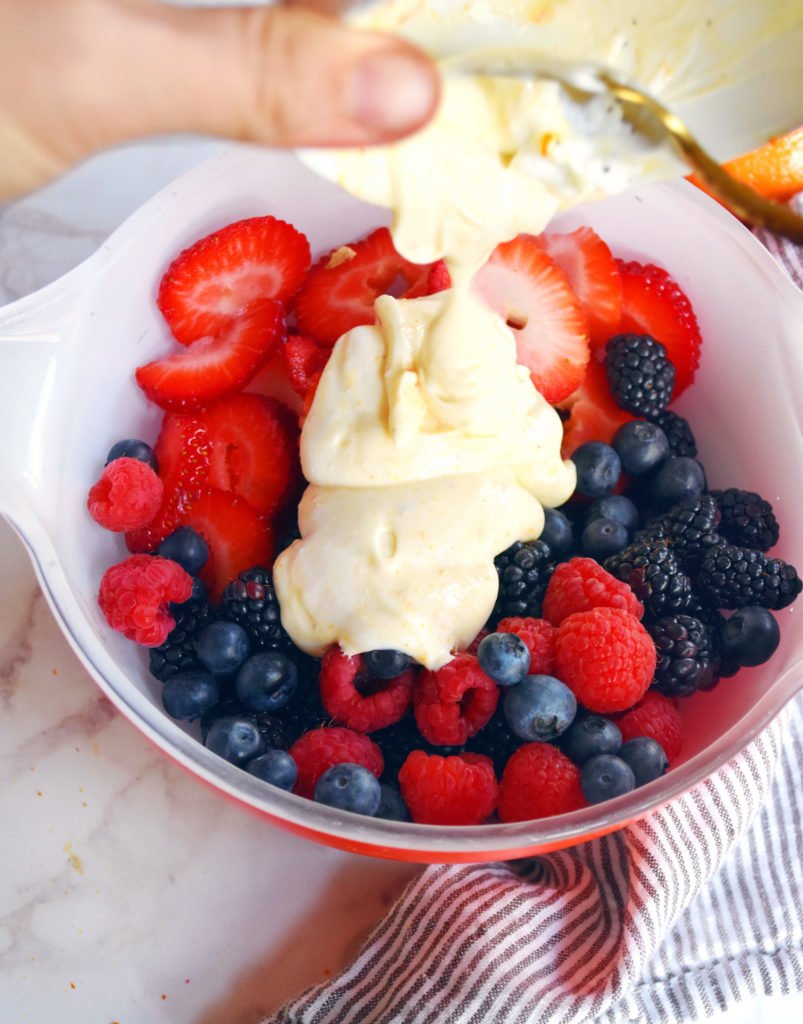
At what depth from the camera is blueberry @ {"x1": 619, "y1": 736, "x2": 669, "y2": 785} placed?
38.4 inches

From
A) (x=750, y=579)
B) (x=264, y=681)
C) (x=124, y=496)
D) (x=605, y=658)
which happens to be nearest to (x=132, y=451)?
(x=124, y=496)

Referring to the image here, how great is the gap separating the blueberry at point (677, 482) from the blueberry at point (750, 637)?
0.58ft

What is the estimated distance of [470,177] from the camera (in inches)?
31.7

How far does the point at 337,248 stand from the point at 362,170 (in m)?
0.51

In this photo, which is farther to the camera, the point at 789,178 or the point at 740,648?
the point at 789,178

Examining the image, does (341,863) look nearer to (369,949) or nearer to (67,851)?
(369,949)

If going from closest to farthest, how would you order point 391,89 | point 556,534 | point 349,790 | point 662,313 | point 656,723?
1. point 391,89
2. point 349,790
3. point 656,723
4. point 556,534
5. point 662,313

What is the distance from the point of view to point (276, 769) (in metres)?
0.95

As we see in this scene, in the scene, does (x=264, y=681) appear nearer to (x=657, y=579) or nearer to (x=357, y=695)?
(x=357, y=695)

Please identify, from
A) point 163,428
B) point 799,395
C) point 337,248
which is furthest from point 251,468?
point 799,395

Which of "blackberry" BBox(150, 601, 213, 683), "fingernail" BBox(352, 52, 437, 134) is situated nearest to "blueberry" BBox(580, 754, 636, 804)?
"blackberry" BBox(150, 601, 213, 683)

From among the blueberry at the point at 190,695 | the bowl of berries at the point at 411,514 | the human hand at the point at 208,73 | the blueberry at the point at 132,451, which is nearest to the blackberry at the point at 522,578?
the bowl of berries at the point at 411,514

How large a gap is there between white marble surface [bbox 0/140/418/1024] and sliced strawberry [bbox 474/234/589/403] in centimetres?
62

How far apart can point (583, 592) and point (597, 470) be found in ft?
0.64
